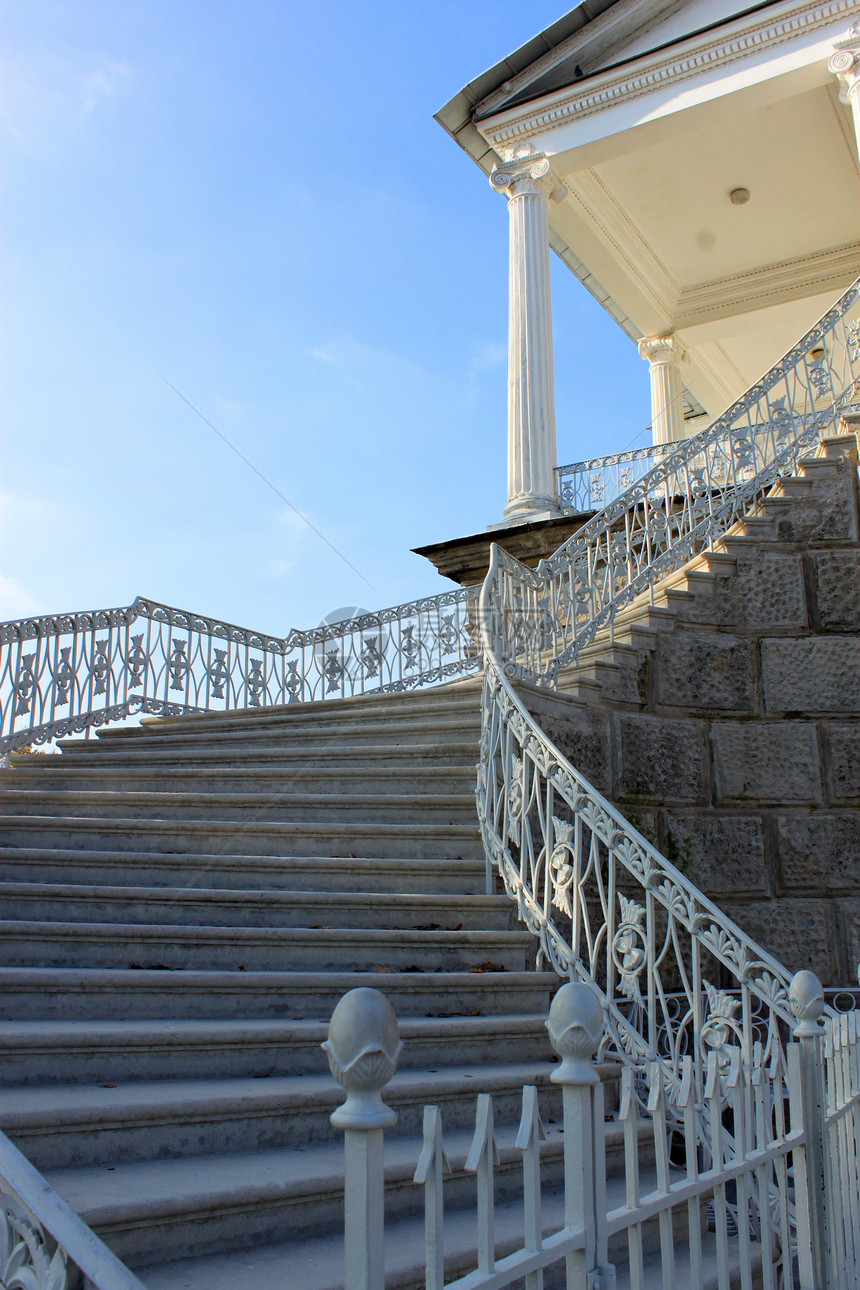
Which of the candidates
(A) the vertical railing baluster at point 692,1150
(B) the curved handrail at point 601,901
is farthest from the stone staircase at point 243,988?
(A) the vertical railing baluster at point 692,1150

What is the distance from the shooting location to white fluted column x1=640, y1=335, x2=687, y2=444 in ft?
56.2

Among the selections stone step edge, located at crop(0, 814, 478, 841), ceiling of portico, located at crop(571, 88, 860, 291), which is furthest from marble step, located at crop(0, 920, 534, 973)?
ceiling of portico, located at crop(571, 88, 860, 291)

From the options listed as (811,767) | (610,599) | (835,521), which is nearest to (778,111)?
(835,521)

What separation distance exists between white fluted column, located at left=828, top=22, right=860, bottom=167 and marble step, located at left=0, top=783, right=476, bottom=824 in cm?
1019

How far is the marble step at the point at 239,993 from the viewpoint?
349 cm

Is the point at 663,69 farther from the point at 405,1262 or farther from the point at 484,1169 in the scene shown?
the point at 484,1169

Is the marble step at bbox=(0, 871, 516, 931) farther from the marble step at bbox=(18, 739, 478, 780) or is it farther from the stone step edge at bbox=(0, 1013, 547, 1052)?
the marble step at bbox=(18, 739, 478, 780)

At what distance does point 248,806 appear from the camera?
571 cm

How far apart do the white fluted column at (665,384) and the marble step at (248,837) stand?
42.0 ft

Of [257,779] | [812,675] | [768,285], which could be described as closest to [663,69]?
[768,285]

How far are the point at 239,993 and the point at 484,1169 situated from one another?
2.24 metres

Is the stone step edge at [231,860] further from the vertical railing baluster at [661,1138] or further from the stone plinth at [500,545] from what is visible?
the stone plinth at [500,545]

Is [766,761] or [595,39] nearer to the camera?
[766,761]

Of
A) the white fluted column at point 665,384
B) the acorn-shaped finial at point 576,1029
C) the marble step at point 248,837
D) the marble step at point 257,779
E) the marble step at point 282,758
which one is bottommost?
the acorn-shaped finial at point 576,1029
